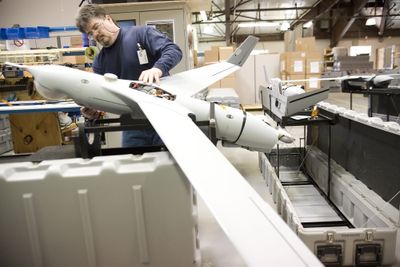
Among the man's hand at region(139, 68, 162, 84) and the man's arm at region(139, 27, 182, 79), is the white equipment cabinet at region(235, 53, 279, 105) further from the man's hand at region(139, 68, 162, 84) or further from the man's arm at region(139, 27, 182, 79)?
the man's hand at region(139, 68, 162, 84)

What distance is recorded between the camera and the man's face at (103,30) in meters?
1.63

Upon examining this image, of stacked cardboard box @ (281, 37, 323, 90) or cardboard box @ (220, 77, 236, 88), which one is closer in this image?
cardboard box @ (220, 77, 236, 88)

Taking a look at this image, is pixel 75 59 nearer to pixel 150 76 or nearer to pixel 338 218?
pixel 150 76

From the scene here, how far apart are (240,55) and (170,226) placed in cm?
188

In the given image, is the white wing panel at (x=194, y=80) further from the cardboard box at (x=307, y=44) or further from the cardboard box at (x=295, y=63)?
the cardboard box at (x=307, y=44)

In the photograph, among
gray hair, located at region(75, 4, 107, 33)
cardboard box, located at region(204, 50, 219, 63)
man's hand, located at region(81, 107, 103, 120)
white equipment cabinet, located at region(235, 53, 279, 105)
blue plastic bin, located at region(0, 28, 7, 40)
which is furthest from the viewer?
white equipment cabinet, located at region(235, 53, 279, 105)

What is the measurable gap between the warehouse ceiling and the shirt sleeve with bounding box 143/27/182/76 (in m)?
7.38

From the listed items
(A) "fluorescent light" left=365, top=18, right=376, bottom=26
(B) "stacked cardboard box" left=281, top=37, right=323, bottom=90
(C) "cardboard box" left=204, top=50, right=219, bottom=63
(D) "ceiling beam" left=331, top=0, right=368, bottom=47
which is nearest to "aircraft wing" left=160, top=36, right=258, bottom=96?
(B) "stacked cardboard box" left=281, top=37, right=323, bottom=90

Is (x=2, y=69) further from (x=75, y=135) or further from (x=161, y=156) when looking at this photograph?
(x=161, y=156)

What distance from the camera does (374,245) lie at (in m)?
1.45

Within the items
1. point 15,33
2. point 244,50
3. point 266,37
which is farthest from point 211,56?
point 266,37

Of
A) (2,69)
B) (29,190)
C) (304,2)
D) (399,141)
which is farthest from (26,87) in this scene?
(304,2)

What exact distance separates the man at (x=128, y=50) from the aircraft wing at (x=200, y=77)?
0.10m

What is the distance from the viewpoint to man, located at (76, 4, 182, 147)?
5.35 ft
